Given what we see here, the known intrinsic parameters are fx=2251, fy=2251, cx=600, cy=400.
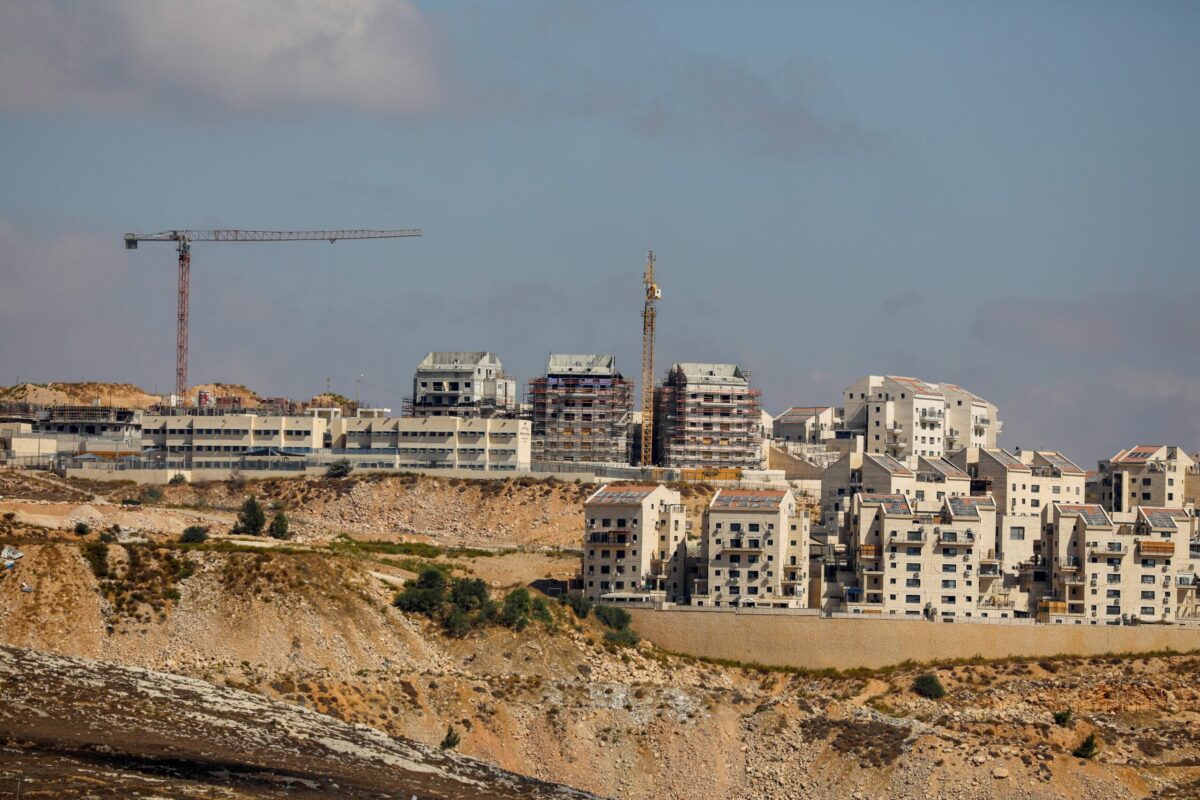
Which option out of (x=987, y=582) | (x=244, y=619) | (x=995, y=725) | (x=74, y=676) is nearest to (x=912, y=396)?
(x=987, y=582)

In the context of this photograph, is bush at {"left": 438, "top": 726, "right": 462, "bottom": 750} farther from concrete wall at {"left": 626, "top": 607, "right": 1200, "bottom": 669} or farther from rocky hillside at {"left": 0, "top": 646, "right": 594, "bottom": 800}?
concrete wall at {"left": 626, "top": 607, "right": 1200, "bottom": 669}

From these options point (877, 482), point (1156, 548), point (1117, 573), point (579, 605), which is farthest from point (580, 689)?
point (1156, 548)

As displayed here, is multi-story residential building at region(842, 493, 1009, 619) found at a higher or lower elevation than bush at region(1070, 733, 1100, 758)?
higher

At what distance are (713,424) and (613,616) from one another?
40784 mm

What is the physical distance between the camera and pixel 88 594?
96.3 meters

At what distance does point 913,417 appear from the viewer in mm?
151500

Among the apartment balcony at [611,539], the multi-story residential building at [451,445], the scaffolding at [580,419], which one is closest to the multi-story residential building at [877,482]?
the apartment balcony at [611,539]

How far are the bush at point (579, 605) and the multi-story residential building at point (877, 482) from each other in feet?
56.5

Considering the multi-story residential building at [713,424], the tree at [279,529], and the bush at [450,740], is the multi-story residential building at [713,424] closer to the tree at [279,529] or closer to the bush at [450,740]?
the tree at [279,529]

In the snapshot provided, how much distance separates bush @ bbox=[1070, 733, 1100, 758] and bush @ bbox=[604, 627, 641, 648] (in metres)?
22.1

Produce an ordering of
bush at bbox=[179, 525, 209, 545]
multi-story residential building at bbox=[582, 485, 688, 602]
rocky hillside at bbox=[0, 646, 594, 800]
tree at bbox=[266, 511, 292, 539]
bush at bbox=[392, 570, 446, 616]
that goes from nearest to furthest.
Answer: rocky hillside at bbox=[0, 646, 594, 800]
bush at bbox=[392, 570, 446, 616]
bush at bbox=[179, 525, 209, 545]
multi-story residential building at bbox=[582, 485, 688, 602]
tree at bbox=[266, 511, 292, 539]

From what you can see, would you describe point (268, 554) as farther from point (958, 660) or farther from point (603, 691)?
point (958, 660)

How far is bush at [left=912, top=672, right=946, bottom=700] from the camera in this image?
105 m

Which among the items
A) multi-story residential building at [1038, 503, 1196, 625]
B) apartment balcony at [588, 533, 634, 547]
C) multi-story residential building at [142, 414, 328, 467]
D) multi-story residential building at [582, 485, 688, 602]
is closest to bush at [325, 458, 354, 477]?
multi-story residential building at [142, 414, 328, 467]
